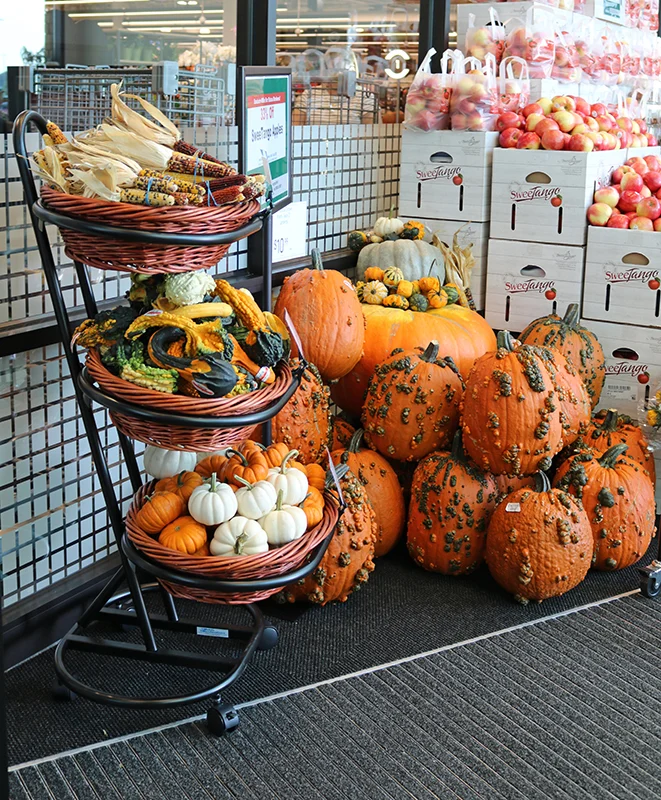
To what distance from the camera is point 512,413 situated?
301cm

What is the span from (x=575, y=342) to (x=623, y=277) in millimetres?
335

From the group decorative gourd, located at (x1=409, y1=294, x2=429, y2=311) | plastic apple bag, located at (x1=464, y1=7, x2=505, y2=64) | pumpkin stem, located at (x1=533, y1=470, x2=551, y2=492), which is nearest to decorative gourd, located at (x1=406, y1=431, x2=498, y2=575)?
pumpkin stem, located at (x1=533, y1=470, x2=551, y2=492)

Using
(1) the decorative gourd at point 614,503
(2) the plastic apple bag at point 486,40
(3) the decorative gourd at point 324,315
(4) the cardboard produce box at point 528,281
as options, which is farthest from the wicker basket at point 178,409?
(2) the plastic apple bag at point 486,40

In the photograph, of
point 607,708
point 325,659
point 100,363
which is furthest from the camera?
point 325,659

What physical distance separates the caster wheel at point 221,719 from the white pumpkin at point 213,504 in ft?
1.44

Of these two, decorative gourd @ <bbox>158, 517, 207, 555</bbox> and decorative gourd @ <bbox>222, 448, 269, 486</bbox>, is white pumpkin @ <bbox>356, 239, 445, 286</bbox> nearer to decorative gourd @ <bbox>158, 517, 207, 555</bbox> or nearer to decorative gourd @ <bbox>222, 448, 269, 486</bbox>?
decorative gourd @ <bbox>222, 448, 269, 486</bbox>

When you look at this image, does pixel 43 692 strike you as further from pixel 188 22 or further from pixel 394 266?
pixel 188 22

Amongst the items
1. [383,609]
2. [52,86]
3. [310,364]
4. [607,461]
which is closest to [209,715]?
[383,609]

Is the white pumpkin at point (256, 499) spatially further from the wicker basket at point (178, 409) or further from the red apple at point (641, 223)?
the red apple at point (641, 223)

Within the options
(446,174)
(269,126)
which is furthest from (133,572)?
(446,174)

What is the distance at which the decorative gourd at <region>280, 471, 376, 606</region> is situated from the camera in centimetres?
286

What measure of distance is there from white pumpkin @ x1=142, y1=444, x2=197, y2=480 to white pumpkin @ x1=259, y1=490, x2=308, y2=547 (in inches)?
14.3

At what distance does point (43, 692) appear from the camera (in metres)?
2.48

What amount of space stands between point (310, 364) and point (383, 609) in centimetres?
83
